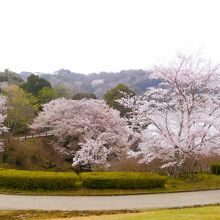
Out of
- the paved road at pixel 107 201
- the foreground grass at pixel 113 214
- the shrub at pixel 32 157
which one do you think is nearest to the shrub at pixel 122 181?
the paved road at pixel 107 201

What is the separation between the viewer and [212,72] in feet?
65.5

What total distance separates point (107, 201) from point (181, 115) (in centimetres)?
659

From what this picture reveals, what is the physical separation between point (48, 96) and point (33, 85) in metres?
3.71

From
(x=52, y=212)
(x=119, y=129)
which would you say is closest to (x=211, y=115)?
(x=52, y=212)

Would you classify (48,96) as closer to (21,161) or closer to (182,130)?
(21,161)

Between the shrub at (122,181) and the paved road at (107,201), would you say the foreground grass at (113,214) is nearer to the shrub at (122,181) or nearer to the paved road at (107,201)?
the paved road at (107,201)

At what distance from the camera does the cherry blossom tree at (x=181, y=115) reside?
1925cm

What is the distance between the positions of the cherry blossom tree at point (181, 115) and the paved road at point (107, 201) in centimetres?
275

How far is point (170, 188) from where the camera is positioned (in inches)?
714

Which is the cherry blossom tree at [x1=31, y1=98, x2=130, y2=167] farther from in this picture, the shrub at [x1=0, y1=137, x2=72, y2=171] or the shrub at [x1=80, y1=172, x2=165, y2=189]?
the shrub at [x1=80, y1=172, x2=165, y2=189]

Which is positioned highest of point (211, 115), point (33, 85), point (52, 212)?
point (33, 85)

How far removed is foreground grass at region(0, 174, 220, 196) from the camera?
1714cm

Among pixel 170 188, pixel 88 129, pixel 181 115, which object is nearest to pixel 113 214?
pixel 170 188

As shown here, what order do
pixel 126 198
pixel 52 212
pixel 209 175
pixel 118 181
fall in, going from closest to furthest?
pixel 52 212
pixel 126 198
pixel 118 181
pixel 209 175
